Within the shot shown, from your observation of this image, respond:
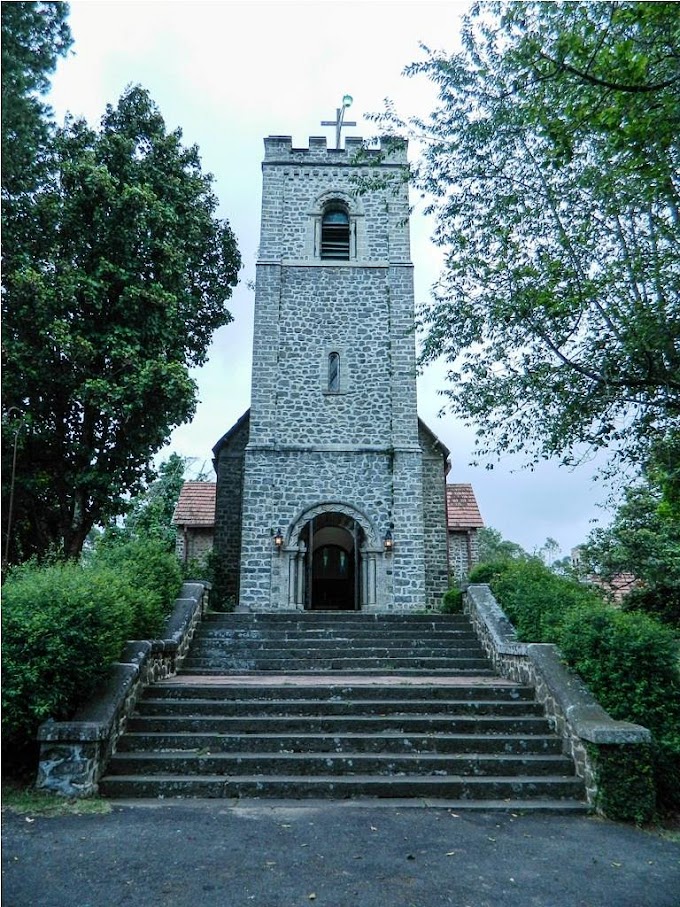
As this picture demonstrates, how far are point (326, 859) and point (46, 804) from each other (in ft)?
8.80

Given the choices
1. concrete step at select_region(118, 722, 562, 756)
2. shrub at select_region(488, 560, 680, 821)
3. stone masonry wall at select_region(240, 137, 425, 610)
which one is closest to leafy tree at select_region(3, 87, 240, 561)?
stone masonry wall at select_region(240, 137, 425, 610)

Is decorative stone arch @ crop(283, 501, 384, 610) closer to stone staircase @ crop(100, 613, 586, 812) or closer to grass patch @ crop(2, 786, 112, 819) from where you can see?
stone staircase @ crop(100, 613, 586, 812)

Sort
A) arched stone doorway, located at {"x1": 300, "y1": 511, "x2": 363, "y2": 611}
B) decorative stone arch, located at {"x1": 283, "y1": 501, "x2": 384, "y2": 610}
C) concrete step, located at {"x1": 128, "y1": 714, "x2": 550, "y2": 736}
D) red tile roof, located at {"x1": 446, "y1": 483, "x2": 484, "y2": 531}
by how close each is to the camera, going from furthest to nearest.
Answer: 1. red tile roof, located at {"x1": 446, "y1": 483, "x2": 484, "y2": 531}
2. arched stone doorway, located at {"x1": 300, "y1": 511, "x2": 363, "y2": 611}
3. decorative stone arch, located at {"x1": 283, "y1": 501, "x2": 384, "y2": 610}
4. concrete step, located at {"x1": 128, "y1": 714, "x2": 550, "y2": 736}

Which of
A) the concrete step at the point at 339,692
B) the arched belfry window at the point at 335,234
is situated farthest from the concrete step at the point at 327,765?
the arched belfry window at the point at 335,234

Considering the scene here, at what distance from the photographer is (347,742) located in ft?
21.0

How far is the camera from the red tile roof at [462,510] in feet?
64.3

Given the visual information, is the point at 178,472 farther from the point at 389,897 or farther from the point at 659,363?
the point at 389,897

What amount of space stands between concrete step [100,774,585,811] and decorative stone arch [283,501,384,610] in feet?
27.6

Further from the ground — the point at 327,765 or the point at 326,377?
the point at 326,377

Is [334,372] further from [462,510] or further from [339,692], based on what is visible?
[339,692]

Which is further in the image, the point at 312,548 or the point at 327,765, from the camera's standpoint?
the point at 312,548

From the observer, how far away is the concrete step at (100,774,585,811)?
18.7 feet

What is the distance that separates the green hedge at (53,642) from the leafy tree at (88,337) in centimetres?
539

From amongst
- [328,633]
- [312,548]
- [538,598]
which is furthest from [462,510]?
[538,598]
